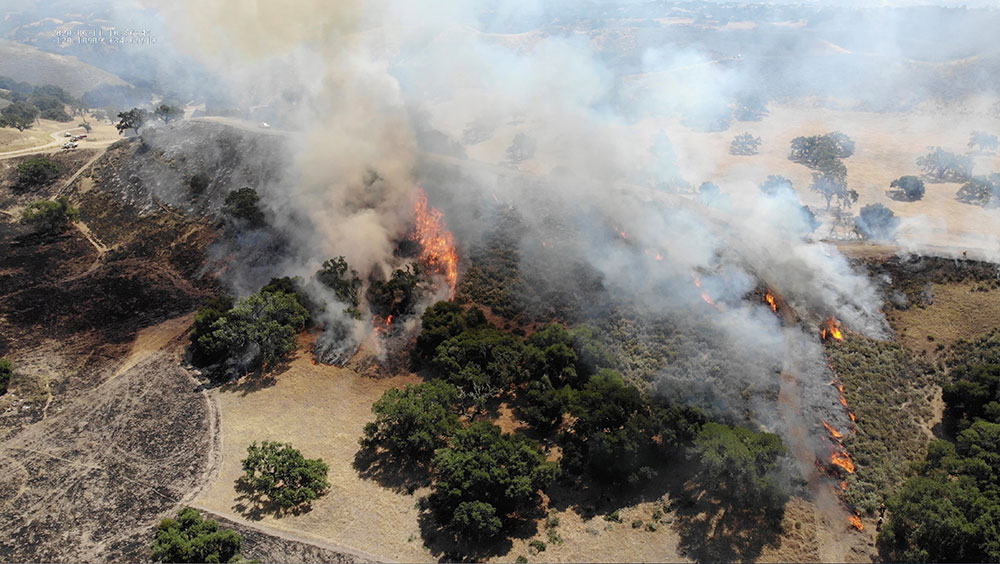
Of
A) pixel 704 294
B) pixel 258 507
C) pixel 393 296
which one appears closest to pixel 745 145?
pixel 704 294

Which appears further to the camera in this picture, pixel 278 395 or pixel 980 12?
pixel 980 12

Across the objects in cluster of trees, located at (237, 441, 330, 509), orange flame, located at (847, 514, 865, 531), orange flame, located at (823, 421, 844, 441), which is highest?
cluster of trees, located at (237, 441, 330, 509)

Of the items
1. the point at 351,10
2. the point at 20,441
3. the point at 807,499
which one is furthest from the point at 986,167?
the point at 20,441

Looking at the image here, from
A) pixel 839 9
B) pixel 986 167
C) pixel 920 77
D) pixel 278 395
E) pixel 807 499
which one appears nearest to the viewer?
pixel 807 499

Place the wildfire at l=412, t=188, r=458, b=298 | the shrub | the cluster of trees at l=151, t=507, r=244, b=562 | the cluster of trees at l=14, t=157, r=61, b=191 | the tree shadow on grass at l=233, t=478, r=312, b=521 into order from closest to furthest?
the cluster of trees at l=151, t=507, r=244, b=562 → the tree shadow on grass at l=233, t=478, r=312, b=521 → the wildfire at l=412, t=188, r=458, b=298 → the shrub → the cluster of trees at l=14, t=157, r=61, b=191

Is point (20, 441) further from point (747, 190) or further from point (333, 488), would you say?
point (747, 190)

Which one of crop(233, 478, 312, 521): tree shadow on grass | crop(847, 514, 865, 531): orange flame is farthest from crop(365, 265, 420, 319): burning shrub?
crop(847, 514, 865, 531): orange flame

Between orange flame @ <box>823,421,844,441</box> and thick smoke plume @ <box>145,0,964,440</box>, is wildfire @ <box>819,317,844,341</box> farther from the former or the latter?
orange flame @ <box>823,421,844,441</box>
